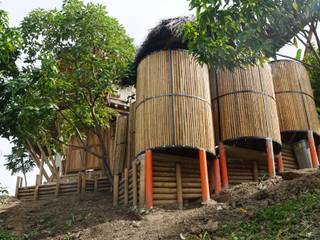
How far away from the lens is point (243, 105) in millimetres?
13562

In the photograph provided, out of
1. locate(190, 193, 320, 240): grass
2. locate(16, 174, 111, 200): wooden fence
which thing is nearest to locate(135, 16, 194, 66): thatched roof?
locate(16, 174, 111, 200): wooden fence

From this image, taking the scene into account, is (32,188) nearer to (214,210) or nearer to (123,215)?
(123,215)

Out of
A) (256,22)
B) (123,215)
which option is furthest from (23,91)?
(256,22)

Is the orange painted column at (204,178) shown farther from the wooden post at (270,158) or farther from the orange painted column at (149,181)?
the wooden post at (270,158)

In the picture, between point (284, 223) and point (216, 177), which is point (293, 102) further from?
point (284, 223)

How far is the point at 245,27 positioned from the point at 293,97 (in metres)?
9.89

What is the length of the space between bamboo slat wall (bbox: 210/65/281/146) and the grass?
5.35 m

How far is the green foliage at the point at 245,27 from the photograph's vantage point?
7.15 meters

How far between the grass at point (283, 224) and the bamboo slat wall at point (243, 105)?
535 cm

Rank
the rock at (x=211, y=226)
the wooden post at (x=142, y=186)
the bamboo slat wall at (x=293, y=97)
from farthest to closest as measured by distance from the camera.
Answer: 1. the bamboo slat wall at (x=293, y=97)
2. the wooden post at (x=142, y=186)
3. the rock at (x=211, y=226)

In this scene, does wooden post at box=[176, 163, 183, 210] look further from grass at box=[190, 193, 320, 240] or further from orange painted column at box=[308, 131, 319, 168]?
orange painted column at box=[308, 131, 319, 168]

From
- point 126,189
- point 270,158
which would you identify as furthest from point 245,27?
point 126,189

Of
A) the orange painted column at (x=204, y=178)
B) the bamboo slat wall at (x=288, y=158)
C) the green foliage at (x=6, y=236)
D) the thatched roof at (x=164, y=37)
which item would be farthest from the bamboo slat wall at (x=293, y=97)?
the green foliage at (x=6, y=236)

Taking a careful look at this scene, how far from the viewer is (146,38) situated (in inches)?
526
